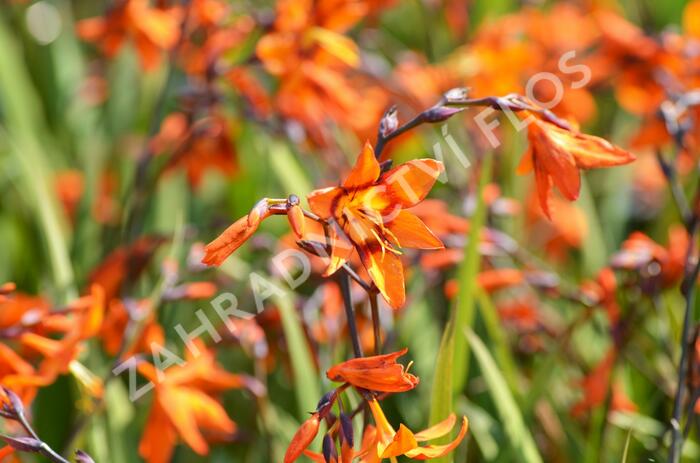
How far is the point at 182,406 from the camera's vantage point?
1.66 meters

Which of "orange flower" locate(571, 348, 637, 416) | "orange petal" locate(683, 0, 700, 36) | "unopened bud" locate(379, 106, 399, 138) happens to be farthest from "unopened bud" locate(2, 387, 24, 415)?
"orange petal" locate(683, 0, 700, 36)

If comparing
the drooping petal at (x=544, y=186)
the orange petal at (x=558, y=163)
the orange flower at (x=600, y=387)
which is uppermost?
the orange petal at (x=558, y=163)

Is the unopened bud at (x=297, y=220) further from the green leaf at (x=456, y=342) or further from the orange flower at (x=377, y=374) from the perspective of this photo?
the green leaf at (x=456, y=342)

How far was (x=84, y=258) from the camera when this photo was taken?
8.15ft

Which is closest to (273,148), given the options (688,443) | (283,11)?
(283,11)

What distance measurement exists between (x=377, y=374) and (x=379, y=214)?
0.20 metres

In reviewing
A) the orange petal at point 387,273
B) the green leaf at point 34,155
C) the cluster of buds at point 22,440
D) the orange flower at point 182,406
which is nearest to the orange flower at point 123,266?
the green leaf at point 34,155

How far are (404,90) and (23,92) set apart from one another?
1104 mm

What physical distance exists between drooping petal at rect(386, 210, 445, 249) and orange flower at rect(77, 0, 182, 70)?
134 centimetres

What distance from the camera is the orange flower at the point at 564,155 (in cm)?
124

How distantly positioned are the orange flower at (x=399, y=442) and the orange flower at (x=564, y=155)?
319 millimetres

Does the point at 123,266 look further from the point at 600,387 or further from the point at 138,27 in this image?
the point at 600,387

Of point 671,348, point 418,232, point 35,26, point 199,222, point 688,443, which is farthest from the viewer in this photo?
point 35,26

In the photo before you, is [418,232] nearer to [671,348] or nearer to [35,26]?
[671,348]
